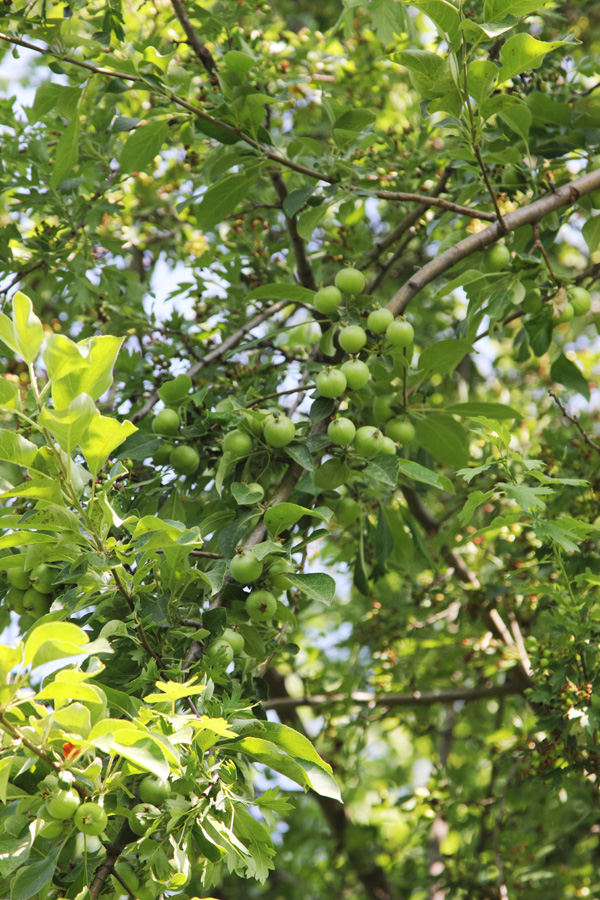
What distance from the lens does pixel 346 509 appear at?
91.3 inches

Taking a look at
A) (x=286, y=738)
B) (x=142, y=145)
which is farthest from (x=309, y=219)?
(x=286, y=738)

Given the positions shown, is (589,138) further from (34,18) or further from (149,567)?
Result: (149,567)

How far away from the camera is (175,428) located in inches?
81.0

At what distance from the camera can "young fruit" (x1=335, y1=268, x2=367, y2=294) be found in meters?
2.04

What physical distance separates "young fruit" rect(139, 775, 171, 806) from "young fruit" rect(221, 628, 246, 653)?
35cm

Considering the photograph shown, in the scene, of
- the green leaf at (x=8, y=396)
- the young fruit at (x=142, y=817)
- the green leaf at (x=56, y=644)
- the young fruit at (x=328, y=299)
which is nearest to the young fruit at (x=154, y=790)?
the young fruit at (x=142, y=817)

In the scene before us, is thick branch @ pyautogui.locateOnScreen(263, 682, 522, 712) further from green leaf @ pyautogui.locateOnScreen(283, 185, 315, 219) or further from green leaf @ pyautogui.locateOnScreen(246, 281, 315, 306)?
green leaf @ pyautogui.locateOnScreen(283, 185, 315, 219)

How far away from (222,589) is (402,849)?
112 inches

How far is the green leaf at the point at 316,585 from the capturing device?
1.63 meters

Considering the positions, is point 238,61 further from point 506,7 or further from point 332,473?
point 332,473

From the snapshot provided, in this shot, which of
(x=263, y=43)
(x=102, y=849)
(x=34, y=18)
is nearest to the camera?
(x=102, y=849)

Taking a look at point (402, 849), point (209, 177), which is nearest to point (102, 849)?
point (209, 177)

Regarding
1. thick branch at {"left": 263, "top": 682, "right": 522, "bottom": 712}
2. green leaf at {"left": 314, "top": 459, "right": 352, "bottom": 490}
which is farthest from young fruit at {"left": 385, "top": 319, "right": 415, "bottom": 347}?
thick branch at {"left": 263, "top": 682, "right": 522, "bottom": 712}

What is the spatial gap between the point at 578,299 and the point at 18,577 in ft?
5.66
